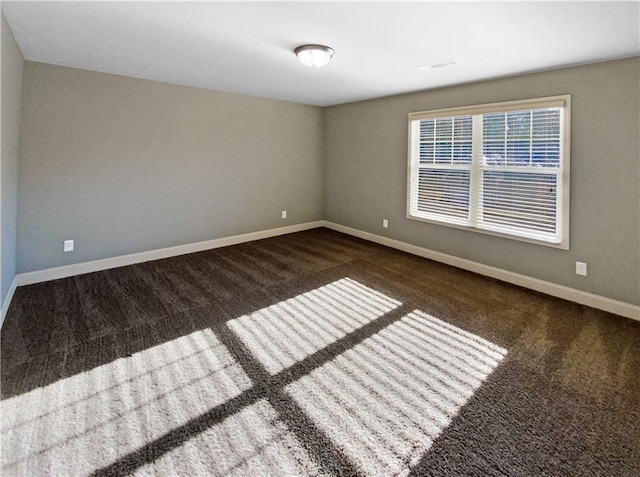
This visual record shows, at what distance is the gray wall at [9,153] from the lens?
260 centimetres

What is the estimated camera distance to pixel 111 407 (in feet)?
6.10

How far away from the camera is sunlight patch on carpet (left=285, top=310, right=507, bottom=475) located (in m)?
1.64

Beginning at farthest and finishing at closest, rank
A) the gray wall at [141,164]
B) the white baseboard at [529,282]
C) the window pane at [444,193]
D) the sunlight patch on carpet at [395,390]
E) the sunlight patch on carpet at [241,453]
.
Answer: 1. the window pane at [444,193]
2. the gray wall at [141,164]
3. the white baseboard at [529,282]
4. the sunlight patch on carpet at [395,390]
5. the sunlight patch on carpet at [241,453]

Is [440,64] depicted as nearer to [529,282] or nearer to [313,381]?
[529,282]

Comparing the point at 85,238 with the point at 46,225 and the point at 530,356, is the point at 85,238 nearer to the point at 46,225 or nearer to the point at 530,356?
the point at 46,225

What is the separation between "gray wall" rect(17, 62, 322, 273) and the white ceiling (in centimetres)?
40

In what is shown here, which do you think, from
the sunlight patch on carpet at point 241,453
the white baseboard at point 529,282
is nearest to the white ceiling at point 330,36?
the white baseboard at point 529,282

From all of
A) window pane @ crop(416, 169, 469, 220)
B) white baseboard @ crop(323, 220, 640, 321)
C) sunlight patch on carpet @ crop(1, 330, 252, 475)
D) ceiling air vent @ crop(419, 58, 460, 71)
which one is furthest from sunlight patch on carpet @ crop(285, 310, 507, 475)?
ceiling air vent @ crop(419, 58, 460, 71)

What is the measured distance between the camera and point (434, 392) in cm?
202

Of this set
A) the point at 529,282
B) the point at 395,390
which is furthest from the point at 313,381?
the point at 529,282

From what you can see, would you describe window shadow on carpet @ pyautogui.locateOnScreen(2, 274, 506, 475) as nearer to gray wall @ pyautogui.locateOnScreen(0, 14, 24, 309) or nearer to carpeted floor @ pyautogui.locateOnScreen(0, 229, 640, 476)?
carpeted floor @ pyautogui.locateOnScreen(0, 229, 640, 476)

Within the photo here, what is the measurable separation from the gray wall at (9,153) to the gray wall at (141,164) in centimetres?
24

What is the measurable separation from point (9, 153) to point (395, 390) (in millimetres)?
3711

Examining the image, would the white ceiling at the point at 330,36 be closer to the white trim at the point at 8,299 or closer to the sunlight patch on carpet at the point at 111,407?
the white trim at the point at 8,299
